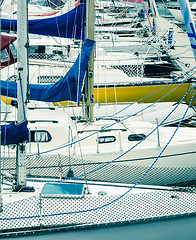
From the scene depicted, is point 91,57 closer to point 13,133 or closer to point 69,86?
point 69,86

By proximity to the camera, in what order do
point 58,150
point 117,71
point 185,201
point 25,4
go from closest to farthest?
point 25,4
point 185,201
point 58,150
point 117,71

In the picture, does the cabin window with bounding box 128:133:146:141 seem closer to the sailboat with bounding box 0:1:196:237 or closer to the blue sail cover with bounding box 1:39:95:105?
the blue sail cover with bounding box 1:39:95:105

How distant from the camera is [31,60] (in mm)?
17750

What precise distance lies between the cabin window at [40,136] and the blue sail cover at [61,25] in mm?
2722

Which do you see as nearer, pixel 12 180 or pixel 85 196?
pixel 85 196

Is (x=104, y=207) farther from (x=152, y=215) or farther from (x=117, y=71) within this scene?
(x=117, y=71)

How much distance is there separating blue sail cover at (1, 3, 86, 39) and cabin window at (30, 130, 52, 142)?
272 cm

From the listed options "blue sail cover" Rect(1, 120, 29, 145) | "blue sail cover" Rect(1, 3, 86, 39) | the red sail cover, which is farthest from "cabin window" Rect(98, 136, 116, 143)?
"blue sail cover" Rect(1, 120, 29, 145)

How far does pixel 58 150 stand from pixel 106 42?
46.2 ft

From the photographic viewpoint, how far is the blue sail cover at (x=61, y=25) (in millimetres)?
10953

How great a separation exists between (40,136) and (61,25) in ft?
10.2

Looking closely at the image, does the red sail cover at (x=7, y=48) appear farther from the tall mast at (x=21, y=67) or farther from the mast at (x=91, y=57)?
the tall mast at (x=21, y=67)

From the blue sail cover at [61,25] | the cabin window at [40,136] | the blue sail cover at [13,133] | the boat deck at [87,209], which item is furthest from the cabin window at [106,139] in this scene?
the blue sail cover at [13,133]

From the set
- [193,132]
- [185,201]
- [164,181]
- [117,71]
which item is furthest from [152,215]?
[117,71]
